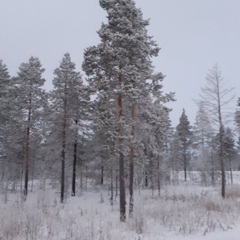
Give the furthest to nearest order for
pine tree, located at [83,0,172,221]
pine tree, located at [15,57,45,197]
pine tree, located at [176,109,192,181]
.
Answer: pine tree, located at [176,109,192,181] → pine tree, located at [15,57,45,197] → pine tree, located at [83,0,172,221]

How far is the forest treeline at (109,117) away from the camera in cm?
1426

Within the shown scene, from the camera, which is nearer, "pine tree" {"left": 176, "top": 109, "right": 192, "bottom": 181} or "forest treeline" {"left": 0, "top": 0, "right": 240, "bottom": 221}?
"forest treeline" {"left": 0, "top": 0, "right": 240, "bottom": 221}

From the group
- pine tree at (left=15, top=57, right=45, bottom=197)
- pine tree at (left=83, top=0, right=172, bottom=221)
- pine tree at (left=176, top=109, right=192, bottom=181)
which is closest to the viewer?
pine tree at (left=83, top=0, right=172, bottom=221)

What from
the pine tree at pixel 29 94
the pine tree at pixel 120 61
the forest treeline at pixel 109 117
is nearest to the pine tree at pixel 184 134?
the forest treeline at pixel 109 117

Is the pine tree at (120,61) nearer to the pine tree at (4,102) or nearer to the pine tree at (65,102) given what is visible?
the pine tree at (65,102)

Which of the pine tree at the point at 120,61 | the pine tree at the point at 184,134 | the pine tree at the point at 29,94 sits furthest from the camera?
the pine tree at the point at 184,134

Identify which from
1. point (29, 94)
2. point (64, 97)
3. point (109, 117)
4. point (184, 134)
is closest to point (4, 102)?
point (29, 94)

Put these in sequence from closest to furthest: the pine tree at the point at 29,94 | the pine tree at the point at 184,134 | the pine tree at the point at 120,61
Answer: the pine tree at the point at 120,61
the pine tree at the point at 29,94
the pine tree at the point at 184,134

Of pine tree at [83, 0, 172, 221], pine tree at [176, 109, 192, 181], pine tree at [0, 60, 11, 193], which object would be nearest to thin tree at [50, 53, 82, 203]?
pine tree at [0, 60, 11, 193]

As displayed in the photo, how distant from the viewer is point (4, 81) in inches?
1124

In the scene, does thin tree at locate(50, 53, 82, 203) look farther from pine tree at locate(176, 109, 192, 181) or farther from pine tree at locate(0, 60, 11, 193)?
pine tree at locate(176, 109, 192, 181)

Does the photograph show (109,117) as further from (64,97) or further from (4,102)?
(4,102)

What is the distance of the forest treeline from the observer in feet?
46.8

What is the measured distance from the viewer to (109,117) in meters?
14.2
